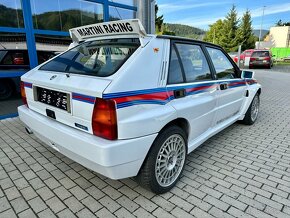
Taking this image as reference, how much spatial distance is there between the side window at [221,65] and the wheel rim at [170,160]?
138 centimetres

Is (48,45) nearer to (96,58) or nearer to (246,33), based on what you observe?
(96,58)

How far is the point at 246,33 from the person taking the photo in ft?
132

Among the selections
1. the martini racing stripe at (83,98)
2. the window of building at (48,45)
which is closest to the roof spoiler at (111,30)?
the martini racing stripe at (83,98)

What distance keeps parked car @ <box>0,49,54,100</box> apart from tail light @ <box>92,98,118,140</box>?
4.07m

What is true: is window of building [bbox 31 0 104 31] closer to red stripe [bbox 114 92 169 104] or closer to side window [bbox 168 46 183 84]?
side window [bbox 168 46 183 84]

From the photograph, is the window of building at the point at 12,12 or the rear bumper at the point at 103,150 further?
the window of building at the point at 12,12

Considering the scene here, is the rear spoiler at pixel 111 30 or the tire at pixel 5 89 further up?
the rear spoiler at pixel 111 30

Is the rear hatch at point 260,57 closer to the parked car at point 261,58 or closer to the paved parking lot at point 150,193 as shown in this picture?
the parked car at point 261,58

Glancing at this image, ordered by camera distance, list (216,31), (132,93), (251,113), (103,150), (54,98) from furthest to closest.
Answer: (216,31) < (251,113) < (54,98) < (132,93) < (103,150)

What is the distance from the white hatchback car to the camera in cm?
199

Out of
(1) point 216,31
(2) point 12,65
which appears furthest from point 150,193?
(1) point 216,31

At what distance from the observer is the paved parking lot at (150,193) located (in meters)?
2.28

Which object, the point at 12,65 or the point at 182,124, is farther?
the point at 12,65

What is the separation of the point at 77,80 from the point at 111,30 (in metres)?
0.77
